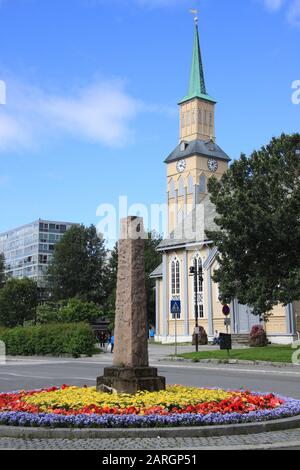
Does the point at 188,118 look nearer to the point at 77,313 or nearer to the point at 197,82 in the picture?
the point at 197,82

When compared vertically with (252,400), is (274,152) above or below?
above

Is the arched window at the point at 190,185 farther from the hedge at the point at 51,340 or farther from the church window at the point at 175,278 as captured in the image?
the hedge at the point at 51,340

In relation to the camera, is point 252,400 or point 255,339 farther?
point 255,339

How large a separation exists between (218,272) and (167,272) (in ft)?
68.5

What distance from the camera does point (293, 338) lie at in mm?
39625

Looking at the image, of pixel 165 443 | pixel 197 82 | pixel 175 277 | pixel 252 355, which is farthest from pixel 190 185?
pixel 165 443

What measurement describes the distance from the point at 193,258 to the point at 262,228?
69.2 feet

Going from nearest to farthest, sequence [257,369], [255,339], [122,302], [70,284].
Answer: [122,302] < [257,369] < [255,339] < [70,284]

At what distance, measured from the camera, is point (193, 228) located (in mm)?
52375

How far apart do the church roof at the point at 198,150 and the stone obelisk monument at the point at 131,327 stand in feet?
234

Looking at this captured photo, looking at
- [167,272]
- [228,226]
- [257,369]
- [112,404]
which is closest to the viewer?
[112,404]
